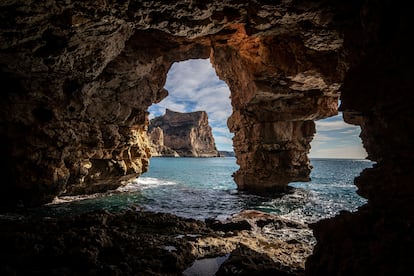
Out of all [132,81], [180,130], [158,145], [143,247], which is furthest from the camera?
[180,130]

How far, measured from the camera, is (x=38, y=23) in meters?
8.01

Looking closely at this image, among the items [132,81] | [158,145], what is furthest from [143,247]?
[158,145]

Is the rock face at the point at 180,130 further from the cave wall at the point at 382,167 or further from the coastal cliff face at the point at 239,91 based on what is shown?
the cave wall at the point at 382,167

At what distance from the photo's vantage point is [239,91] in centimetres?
2088

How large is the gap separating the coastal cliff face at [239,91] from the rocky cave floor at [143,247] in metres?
3.12

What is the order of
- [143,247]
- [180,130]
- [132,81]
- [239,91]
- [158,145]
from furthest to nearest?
[180,130] → [158,145] → [239,91] → [132,81] → [143,247]

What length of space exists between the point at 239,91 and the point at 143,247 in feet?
53.4

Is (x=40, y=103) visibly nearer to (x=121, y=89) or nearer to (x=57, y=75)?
(x=57, y=75)

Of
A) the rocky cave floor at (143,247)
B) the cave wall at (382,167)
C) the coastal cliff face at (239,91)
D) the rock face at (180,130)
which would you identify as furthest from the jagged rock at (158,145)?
the cave wall at (382,167)

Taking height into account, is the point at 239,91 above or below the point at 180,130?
below

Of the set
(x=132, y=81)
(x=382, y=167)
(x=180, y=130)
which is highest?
(x=180, y=130)

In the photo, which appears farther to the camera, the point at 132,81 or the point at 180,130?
the point at 180,130

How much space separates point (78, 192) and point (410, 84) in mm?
23161

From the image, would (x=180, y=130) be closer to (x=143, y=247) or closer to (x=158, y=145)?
(x=158, y=145)
